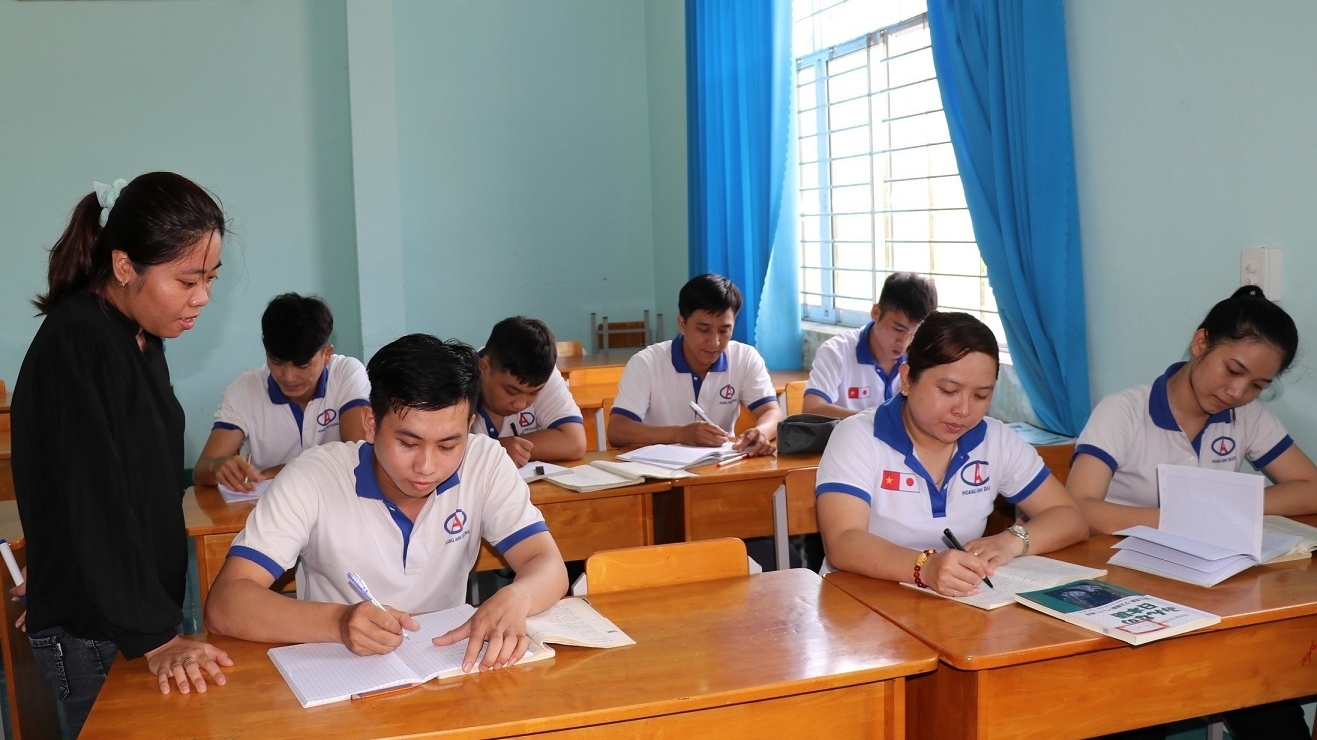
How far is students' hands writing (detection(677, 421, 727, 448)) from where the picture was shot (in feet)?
11.7

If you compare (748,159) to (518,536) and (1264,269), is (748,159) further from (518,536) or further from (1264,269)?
(518,536)

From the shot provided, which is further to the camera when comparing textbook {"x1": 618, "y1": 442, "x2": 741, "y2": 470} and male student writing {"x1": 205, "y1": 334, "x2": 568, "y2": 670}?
textbook {"x1": 618, "y1": 442, "x2": 741, "y2": 470}

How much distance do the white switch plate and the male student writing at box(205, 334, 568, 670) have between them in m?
1.99

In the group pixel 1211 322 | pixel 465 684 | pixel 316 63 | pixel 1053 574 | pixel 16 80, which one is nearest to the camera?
pixel 465 684

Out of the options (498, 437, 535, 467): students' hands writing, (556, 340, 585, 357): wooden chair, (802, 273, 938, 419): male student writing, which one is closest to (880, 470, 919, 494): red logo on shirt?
(498, 437, 535, 467): students' hands writing

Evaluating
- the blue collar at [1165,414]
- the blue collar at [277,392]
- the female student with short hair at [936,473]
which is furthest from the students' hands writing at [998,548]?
the blue collar at [277,392]

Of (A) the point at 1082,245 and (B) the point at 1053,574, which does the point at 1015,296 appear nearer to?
(A) the point at 1082,245

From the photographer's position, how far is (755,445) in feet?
11.2

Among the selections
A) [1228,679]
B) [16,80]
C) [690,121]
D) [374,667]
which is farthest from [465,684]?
[16,80]

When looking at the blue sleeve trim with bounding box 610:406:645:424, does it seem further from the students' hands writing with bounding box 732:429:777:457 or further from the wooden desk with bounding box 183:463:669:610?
the wooden desk with bounding box 183:463:669:610

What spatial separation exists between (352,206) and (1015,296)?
4122 millimetres

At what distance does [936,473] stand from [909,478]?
63 millimetres

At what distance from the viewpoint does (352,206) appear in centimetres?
639

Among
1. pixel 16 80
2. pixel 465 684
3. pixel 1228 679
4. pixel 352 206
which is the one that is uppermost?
pixel 16 80
